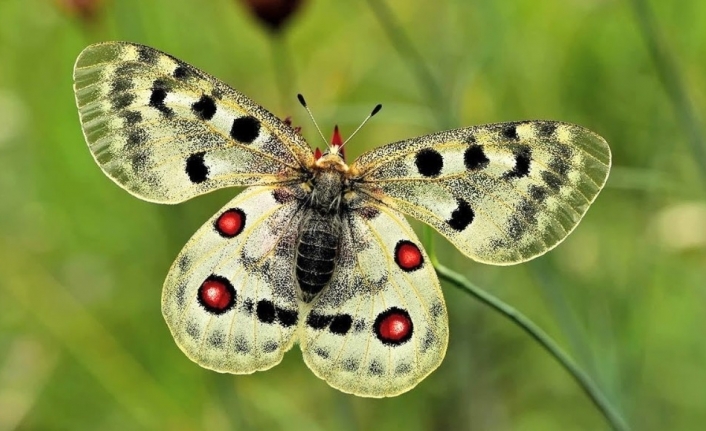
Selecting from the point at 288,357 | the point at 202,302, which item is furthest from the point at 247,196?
the point at 288,357

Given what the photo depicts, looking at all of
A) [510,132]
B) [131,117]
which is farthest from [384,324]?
[131,117]

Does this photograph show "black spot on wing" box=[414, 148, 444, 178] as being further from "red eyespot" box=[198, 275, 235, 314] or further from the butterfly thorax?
"red eyespot" box=[198, 275, 235, 314]

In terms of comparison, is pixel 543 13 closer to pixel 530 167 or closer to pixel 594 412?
pixel 594 412

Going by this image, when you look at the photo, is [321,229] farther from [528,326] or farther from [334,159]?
[528,326]

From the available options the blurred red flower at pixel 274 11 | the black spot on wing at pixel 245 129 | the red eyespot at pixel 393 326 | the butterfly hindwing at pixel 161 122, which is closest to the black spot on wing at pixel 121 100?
the butterfly hindwing at pixel 161 122

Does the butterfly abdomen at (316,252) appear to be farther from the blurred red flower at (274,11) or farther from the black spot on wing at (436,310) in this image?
the blurred red flower at (274,11)

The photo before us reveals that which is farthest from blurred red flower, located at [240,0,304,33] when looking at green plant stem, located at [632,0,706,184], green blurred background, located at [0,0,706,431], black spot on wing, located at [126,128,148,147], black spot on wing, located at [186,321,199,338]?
black spot on wing, located at [186,321,199,338]
